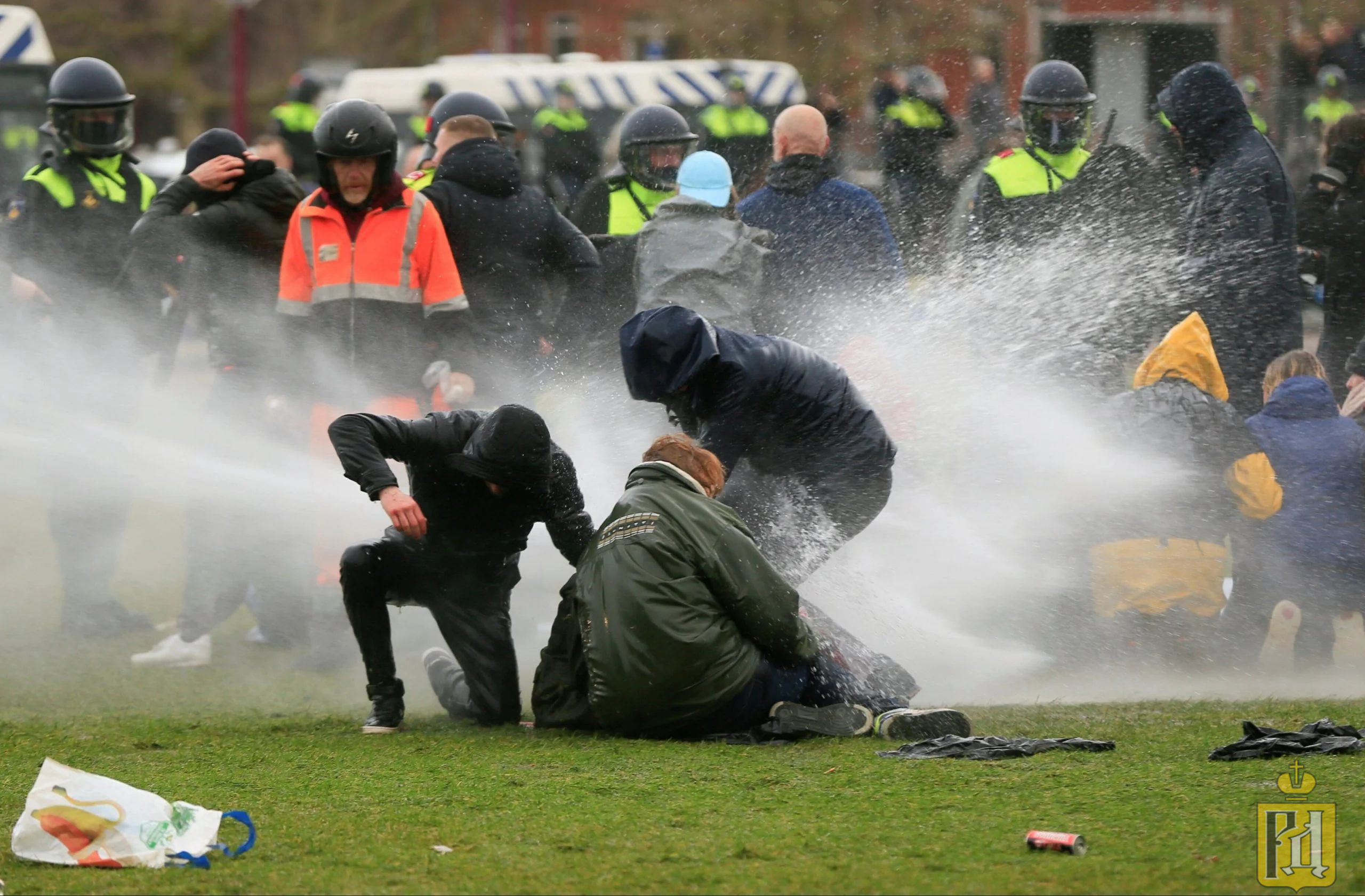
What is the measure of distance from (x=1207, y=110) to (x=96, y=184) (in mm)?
4998

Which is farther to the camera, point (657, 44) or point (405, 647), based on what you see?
point (657, 44)

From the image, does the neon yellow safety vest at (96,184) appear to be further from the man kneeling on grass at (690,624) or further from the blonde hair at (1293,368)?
the blonde hair at (1293,368)

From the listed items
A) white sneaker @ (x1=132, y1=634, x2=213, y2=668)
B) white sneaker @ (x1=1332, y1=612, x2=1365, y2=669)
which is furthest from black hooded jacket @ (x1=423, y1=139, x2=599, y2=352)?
white sneaker @ (x1=1332, y1=612, x2=1365, y2=669)

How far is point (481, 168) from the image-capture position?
24.8ft

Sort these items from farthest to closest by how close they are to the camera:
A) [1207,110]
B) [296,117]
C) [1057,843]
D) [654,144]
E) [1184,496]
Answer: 1. [296,117]
2. [654,144]
3. [1207,110]
4. [1184,496]
5. [1057,843]

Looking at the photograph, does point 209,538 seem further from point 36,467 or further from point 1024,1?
point 1024,1

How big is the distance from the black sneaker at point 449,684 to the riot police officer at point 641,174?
2.70 m

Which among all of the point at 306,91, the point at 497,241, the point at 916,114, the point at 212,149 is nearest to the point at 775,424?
the point at 497,241

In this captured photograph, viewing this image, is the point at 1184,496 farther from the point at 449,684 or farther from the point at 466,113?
the point at 466,113

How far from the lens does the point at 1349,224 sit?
8.45 metres

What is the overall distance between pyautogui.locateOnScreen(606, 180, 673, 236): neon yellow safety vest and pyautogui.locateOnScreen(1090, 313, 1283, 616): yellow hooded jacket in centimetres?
264

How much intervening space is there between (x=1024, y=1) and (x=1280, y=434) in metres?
16.5

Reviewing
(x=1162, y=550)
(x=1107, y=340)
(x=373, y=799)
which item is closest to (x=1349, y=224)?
(x=1107, y=340)

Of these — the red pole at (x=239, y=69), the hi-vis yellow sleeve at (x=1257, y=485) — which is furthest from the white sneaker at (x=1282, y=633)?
the red pole at (x=239, y=69)
